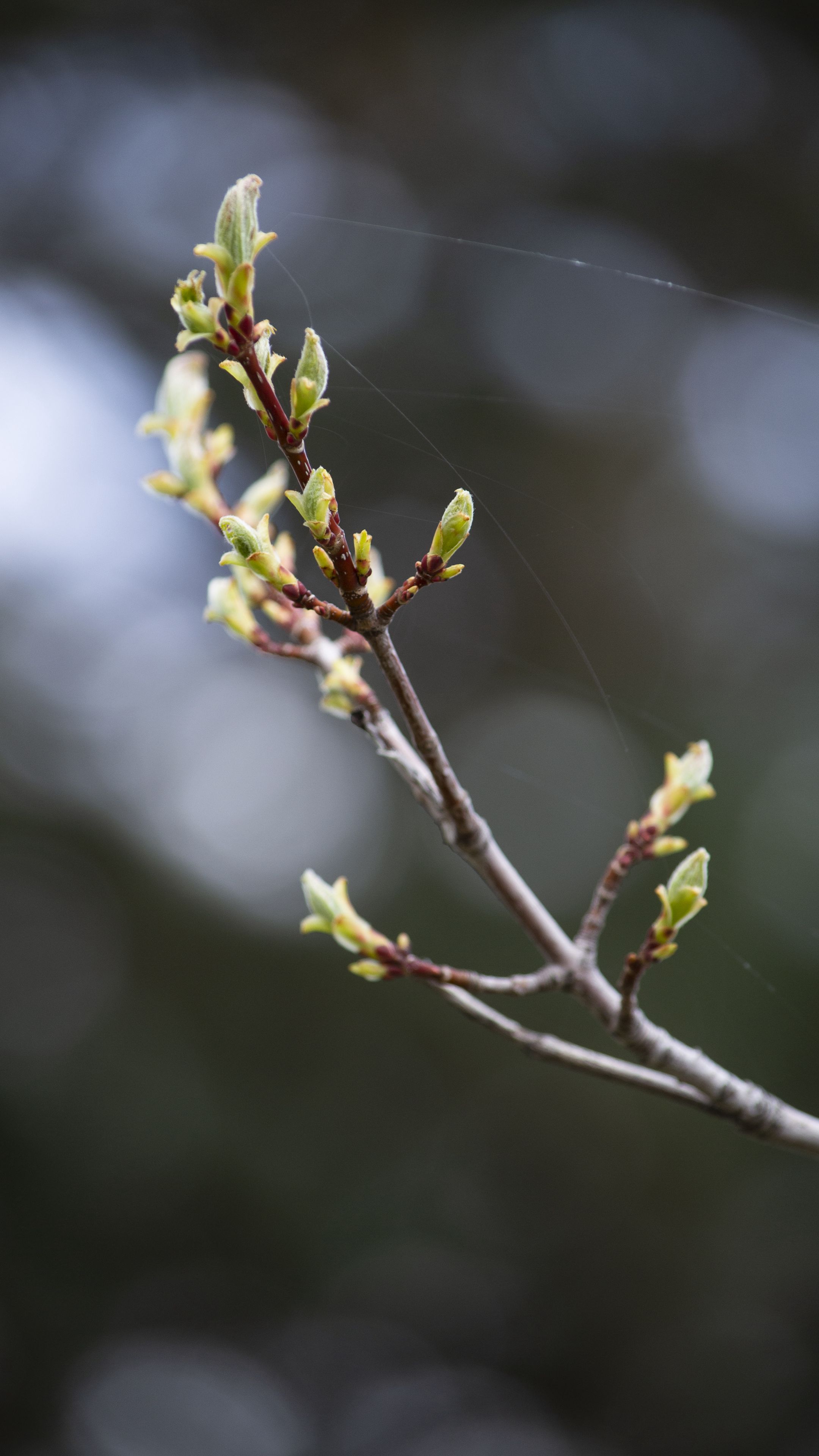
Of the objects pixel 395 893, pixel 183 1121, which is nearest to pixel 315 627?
pixel 395 893

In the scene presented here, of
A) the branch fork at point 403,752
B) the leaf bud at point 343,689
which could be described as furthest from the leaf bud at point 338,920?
the leaf bud at point 343,689

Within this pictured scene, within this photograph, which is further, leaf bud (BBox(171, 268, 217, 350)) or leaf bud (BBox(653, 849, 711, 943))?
leaf bud (BBox(653, 849, 711, 943))

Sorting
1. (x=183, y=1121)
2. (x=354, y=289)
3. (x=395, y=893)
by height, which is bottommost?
(x=183, y=1121)

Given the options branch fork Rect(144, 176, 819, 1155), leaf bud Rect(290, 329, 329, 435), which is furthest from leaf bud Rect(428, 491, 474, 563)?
leaf bud Rect(290, 329, 329, 435)

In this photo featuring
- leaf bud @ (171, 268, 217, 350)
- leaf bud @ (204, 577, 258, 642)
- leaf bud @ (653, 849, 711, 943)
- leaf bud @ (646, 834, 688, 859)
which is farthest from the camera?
leaf bud @ (204, 577, 258, 642)

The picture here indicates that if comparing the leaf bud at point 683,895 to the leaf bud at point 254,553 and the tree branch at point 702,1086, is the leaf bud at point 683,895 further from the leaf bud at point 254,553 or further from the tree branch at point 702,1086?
the leaf bud at point 254,553

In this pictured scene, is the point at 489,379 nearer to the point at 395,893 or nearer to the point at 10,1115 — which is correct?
the point at 395,893

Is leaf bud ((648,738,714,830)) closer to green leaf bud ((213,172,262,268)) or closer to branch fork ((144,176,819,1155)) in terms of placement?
branch fork ((144,176,819,1155))
